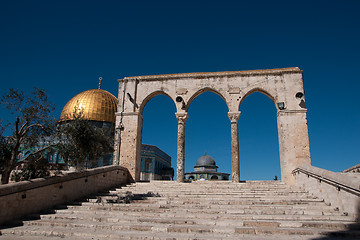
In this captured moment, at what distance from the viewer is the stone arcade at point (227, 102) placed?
45.0 feet

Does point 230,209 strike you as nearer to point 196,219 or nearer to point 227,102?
point 196,219

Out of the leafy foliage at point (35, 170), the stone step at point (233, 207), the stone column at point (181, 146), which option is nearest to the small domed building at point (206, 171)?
the stone column at point (181, 146)

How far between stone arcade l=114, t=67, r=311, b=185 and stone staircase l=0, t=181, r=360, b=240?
4.11 meters

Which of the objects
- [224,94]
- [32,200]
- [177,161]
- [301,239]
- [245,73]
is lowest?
[301,239]

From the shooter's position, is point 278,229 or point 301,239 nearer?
point 301,239

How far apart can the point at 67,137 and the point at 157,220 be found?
4643mm

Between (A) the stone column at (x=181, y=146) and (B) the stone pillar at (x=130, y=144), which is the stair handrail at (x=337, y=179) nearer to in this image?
(A) the stone column at (x=181, y=146)

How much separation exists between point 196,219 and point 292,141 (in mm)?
8835

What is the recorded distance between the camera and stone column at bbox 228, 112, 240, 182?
1357cm

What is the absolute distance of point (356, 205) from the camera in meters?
6.48

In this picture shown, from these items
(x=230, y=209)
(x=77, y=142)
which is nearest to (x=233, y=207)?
(x=230, y=209)

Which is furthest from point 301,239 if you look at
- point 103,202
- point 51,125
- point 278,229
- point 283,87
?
point 283,87

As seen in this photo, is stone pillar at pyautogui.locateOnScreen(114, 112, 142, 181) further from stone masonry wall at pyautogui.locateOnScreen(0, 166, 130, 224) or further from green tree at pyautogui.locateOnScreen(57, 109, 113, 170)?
green tree at pyautogui.locateOnScreen(57, 109, 113, 170)

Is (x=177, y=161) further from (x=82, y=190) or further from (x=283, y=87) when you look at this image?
(x=283, y=87)
